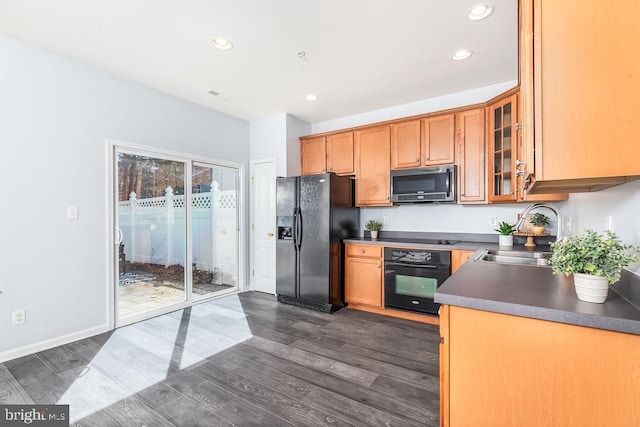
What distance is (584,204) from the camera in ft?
6.37

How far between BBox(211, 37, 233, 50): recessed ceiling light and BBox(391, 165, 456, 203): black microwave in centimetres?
230

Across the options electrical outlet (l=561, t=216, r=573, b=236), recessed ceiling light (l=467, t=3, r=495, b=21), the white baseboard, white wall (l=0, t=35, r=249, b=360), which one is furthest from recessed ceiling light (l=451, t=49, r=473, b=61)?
the white baseboard

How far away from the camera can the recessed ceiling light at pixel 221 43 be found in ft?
8.11

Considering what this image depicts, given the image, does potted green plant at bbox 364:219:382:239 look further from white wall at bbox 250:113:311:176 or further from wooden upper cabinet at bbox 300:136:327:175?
white wall at bbox 250:113:311:176

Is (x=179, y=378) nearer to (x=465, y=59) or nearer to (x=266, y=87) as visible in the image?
(x=266, y=87)

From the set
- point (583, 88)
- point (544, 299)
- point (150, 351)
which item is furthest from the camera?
point (150, 351)

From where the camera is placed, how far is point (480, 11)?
2.13 meters

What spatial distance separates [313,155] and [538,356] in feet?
12.3

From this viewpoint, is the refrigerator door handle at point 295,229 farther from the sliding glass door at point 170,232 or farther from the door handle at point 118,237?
the door handle at point 118,237

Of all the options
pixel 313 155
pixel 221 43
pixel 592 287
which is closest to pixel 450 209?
pixel 313 155

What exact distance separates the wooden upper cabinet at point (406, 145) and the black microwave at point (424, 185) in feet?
0.34

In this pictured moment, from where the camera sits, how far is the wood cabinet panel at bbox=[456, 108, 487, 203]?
3.22 m

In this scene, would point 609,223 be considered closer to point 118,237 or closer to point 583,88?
point 583,88

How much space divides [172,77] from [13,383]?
295 centimetres
